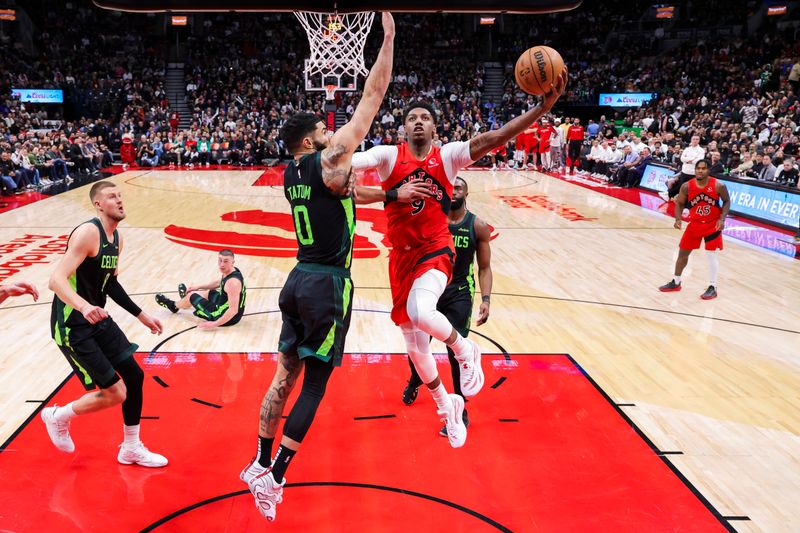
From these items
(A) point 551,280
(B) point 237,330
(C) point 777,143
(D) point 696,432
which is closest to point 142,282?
(B) point 237,330

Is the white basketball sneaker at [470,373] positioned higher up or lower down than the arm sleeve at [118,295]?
lower down

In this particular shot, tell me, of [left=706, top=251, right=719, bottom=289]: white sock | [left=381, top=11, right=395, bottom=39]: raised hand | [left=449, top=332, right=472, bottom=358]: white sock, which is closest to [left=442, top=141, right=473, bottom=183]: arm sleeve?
[left=381, top=11, right=395, bottom=39]: raised hand

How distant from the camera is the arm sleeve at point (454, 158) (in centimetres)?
416

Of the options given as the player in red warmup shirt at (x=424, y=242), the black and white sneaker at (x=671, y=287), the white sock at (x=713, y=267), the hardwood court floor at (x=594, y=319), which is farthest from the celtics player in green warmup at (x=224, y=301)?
the white sock at (x=713, y=267)

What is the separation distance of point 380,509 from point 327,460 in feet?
2.14

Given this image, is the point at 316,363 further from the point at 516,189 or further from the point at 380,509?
the point at 516,189

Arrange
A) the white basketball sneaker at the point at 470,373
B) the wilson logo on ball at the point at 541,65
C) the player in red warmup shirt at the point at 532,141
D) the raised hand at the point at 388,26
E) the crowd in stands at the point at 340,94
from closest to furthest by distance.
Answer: the raised hand at the point at 388,26 → the wilson logo on ball at the point at 541,65 → the white basketball sneaker at the point at 470,373 → the crowd in stands at the point at 340,94 → the player in red warmup shirt at the point at 532,141

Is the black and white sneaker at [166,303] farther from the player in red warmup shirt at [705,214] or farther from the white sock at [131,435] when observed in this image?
the player in red warmup shirt at [705,214]

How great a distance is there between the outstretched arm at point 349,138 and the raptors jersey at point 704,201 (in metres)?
5.84

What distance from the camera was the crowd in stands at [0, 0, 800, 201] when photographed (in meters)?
20.1

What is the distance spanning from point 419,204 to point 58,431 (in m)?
2.57

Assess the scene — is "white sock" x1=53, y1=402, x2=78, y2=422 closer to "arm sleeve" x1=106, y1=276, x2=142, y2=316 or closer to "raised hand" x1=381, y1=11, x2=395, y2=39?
"arm sleeve" x1=106, y1=276, x2=142, y2=316

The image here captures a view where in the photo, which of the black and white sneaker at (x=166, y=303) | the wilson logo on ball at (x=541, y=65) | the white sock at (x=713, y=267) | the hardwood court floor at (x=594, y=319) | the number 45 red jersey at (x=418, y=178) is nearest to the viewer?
the wilson logo on ball at (x=541, y=65)

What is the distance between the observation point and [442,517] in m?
3.70
